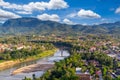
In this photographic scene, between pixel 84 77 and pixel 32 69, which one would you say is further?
pixel 32 69

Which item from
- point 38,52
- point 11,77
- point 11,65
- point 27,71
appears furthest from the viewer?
point 38,52

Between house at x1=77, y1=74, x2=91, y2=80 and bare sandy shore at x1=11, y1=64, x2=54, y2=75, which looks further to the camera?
bare sandy shore at x1=11, y1=64, x2=54, y2=75

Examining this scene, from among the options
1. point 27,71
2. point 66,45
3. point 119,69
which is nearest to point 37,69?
point 27,71

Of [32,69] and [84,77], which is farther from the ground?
[84,77]

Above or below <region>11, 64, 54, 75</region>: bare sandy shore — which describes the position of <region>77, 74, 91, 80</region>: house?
above

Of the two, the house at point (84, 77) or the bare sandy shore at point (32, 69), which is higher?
the house at point (84, 77)

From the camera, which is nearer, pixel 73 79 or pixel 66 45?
pixel 73 79

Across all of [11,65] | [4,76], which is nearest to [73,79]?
[4,76]

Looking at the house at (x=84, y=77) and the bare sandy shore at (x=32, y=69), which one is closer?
the house at (x=84, y=77)

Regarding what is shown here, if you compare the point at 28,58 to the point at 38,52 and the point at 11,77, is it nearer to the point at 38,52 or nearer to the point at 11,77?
the point at 38,52

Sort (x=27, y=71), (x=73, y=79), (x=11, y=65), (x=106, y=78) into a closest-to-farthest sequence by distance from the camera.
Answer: (x=73, y=79), (x=106, y=78), (x=27, y=71), (x=11, y=65)
